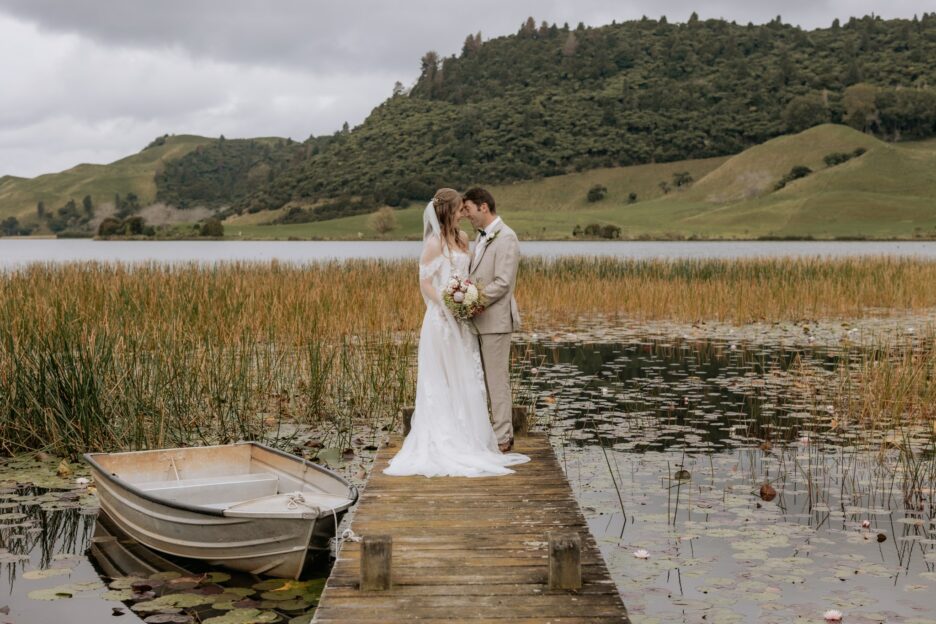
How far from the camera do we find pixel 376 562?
4.70m

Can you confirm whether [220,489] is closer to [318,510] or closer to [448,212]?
[318,510]

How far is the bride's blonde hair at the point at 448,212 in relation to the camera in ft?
24.8

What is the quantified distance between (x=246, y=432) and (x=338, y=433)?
3.19 feet

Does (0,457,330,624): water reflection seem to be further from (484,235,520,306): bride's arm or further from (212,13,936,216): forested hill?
(212,13,936,216): forested hill

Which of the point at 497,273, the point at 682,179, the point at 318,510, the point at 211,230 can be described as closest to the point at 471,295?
the point at 497,273

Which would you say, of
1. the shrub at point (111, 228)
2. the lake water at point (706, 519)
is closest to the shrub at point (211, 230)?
the shrub at point (111, 228)

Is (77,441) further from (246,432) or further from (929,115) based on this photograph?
(929,115)

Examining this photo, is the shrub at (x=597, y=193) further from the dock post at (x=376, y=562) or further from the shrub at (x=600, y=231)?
the dock post at (x=376, y=562)

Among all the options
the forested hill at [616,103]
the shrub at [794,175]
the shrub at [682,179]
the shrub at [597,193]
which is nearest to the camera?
the shrub at [794,175]

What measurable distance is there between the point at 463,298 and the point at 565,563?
10.4ft

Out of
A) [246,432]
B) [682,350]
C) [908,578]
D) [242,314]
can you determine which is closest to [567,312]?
[682,350]

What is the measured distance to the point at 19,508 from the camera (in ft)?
25.4

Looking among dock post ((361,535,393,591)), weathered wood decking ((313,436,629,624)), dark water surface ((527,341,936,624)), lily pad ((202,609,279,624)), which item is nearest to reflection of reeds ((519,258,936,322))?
dark water surface ((527,341,936,624))

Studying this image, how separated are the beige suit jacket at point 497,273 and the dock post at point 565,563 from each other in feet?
10.7
